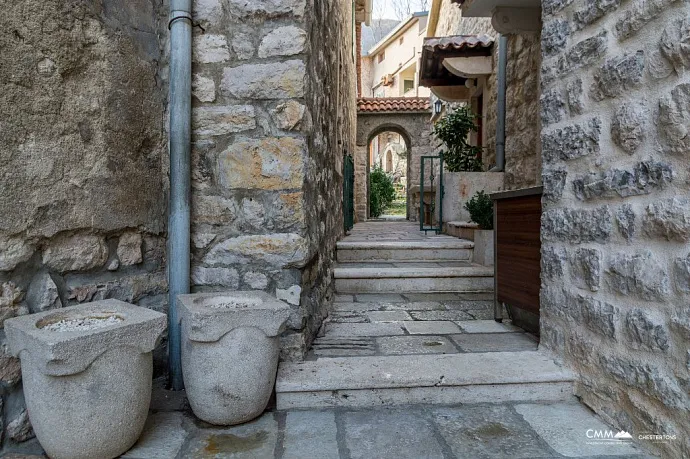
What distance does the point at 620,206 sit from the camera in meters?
1.66

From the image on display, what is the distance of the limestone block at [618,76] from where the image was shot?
61.8 inches

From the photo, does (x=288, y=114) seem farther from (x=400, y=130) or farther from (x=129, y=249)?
(x=400, y=130)

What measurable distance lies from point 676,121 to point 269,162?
5.25 feet

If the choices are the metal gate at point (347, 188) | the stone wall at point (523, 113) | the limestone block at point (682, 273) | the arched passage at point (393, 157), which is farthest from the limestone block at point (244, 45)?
the arched passage at point (393, 157)

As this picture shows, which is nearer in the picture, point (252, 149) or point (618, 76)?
point (618, 76)

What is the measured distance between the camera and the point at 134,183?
6.45 ft

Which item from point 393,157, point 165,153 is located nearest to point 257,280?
point 165,153

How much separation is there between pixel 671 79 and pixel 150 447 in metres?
2.20

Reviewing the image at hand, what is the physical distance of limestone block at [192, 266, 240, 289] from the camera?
211 cm

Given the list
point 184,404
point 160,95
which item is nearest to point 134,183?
point 160,95

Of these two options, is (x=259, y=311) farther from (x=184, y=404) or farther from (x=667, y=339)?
(x=667, y=339)

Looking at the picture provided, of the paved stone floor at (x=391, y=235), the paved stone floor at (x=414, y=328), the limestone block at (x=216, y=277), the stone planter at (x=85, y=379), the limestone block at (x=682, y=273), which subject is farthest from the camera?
the paved stone floor at (x=391, y=235)

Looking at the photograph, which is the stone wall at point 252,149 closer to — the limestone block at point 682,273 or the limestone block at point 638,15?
the limestone block at point 638,15

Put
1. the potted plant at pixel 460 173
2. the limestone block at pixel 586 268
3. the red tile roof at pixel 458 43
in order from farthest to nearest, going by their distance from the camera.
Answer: the red tile roof at pixel 458 43, the potted plant at pixel 460 173, the limestone block at pixel 586 268
